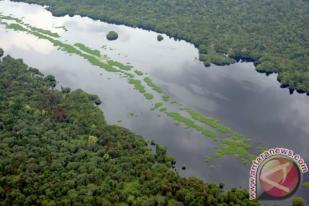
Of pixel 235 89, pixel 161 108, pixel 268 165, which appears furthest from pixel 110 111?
pixel 268 165

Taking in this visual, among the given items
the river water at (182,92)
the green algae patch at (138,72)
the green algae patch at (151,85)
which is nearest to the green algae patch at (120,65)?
the river water at (182,92)

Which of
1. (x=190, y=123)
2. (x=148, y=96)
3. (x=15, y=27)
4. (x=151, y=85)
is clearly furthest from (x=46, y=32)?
(x=190, y=123)

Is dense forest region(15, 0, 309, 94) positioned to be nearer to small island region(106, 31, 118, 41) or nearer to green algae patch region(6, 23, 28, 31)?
small island region(106, 31, 118, 41)

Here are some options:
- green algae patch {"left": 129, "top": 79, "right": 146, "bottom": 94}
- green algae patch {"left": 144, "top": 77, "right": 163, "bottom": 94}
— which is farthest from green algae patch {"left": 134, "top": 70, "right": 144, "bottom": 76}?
green algae patch {"left": 129, "top": 79, "right": 146, "bottom": 94}

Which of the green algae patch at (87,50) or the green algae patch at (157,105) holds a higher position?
the green algae patch at (157,105)

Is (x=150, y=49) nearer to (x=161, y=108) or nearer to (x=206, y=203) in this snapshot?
(x=161, y=108)

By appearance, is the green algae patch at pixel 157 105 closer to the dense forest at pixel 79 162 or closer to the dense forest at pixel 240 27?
the dense forest at pixel 79 162
